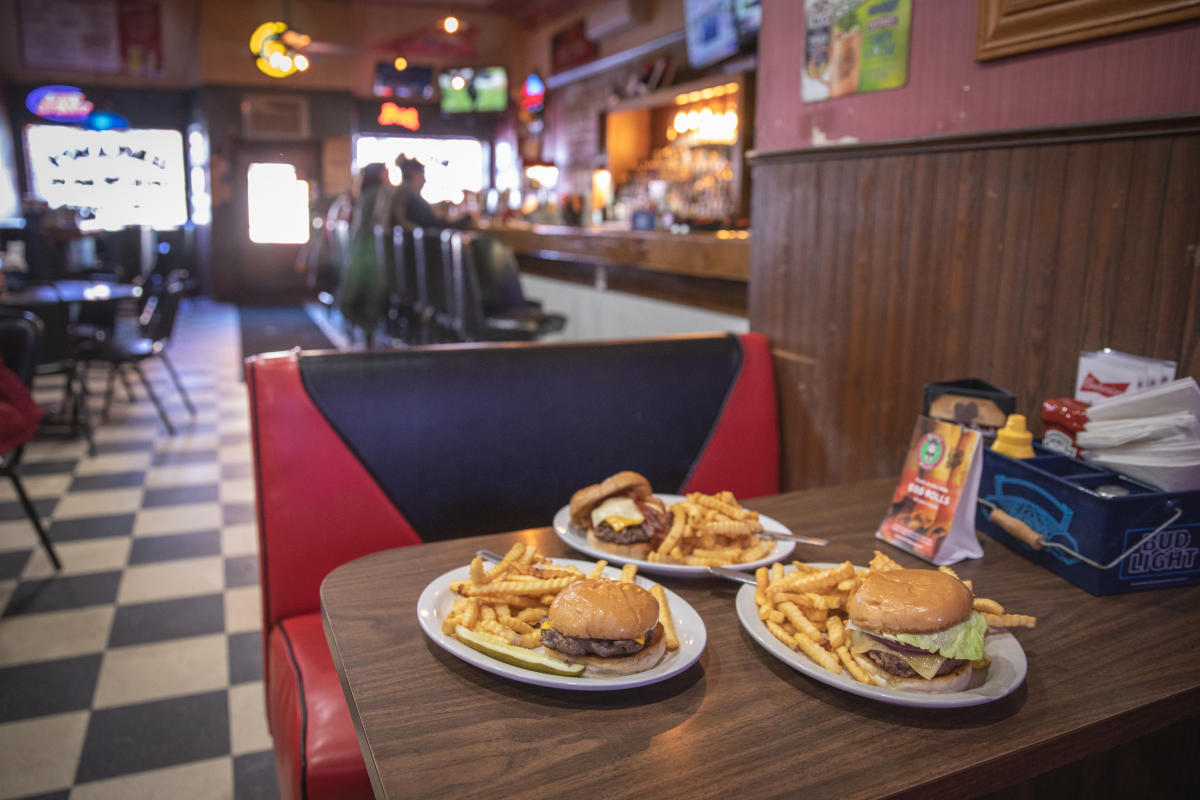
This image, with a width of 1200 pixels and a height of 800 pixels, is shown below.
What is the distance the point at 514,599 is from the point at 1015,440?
0.87 m

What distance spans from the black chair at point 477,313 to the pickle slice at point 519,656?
11.2 feet

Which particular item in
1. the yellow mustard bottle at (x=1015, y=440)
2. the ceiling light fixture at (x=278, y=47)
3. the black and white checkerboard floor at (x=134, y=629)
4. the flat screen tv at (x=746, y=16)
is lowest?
the black and white checkerboard floor at (x=134, y=629)

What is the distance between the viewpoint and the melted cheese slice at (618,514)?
1262 mm

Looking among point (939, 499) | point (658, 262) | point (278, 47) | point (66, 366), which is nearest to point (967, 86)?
point (939, 499)

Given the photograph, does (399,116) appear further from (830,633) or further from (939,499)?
(830,633)

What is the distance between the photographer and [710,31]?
625 cm

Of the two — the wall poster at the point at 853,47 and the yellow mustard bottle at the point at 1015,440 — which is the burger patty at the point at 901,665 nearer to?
the yellow mustard bottle at the point at 1015,440

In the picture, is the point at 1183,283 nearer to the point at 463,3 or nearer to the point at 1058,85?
the point at 1058,85

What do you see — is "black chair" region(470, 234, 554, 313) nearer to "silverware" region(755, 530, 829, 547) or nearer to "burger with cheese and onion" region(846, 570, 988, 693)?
"silverware" region(755, 530, 829, 547)

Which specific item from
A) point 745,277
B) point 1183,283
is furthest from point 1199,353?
point 745,277

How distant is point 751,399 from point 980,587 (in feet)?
3.62

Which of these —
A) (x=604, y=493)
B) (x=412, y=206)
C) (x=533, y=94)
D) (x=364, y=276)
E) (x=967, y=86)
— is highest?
(x=533, y=94)

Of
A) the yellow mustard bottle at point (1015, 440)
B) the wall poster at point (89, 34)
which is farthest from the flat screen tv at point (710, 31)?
the wall poster at point (89, 34)

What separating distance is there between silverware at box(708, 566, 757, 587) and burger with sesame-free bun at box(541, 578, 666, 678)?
222 millimetres
